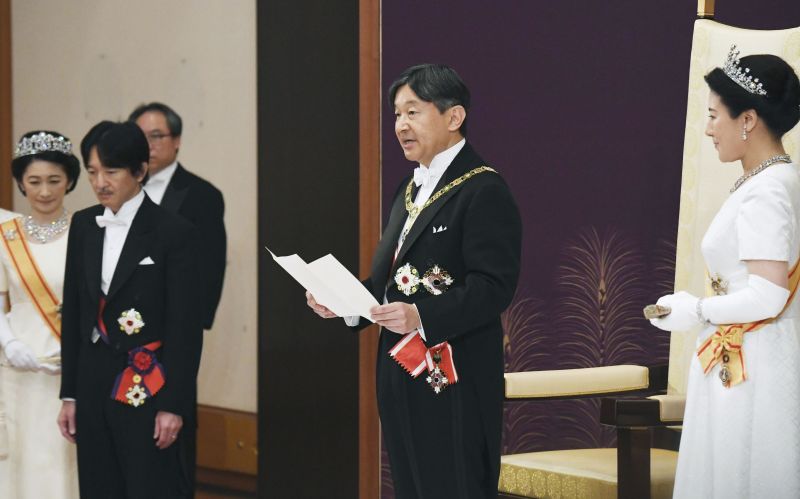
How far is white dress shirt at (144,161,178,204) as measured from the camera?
4582mm

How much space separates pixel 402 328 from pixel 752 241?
710 millimetres

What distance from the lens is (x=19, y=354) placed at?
11.7 ft

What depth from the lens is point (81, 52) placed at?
19.6 ft

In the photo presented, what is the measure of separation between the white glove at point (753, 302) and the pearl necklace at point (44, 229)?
2.09 m

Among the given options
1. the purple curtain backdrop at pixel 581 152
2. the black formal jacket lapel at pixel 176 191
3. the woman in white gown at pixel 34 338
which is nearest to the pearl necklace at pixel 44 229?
the woman in white gown at pixel 34 338

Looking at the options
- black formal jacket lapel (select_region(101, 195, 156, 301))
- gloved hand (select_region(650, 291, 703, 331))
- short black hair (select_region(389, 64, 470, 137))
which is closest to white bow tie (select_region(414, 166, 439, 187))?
short black hair (select_region(389, 64, 470, 137))

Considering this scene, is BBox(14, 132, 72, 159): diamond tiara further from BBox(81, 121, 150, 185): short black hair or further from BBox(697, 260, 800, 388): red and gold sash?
BBox(697, 260, 800, 388): red and gold sash

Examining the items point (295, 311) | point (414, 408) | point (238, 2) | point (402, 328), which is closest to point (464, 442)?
point (414, 408)

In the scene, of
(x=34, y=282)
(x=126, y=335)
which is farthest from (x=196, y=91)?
(x=126, y=335)

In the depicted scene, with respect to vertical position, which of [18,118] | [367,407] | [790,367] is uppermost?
[18,118]

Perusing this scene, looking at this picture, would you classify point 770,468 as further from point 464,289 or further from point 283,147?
point 283,147

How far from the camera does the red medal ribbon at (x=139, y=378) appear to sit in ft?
10.4

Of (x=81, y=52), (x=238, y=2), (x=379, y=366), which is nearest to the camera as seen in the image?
(x=379, y=366)

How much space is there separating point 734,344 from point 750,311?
0.11 metres
